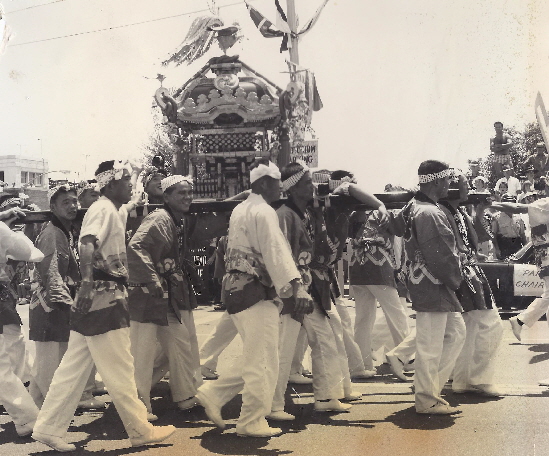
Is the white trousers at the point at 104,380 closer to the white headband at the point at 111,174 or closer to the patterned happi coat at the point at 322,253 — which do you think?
the white headband at the point at 111,174

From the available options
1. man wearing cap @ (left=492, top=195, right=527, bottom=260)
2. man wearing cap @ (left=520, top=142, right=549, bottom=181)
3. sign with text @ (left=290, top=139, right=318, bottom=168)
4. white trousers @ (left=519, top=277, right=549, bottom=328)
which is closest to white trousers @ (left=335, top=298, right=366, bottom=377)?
white trousers @ (left=519, top=277, right=549, bottom=328)

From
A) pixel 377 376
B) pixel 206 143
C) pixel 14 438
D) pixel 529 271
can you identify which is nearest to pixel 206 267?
pixel 206 143

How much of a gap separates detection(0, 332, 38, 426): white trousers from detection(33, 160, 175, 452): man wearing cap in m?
0.44

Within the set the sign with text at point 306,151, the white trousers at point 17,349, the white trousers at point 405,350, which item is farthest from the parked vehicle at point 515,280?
the sign with text at point 306,151

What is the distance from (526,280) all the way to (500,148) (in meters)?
4.15

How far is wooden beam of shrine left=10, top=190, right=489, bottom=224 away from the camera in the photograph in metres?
5.77

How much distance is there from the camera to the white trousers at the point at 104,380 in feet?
15.3

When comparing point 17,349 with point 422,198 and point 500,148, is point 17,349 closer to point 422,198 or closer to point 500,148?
point 422,198

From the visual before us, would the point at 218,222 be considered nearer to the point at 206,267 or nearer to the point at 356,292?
the point at 356,292

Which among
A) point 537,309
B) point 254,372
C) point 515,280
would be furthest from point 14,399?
point 515,280

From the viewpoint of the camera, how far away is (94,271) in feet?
15.8

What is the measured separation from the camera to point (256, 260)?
16.2ft

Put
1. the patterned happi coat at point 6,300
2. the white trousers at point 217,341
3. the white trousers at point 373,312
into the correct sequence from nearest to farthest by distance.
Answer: the patterned happi coat at point 6,300 → the white trousers at point 217,341 → the white trousers at point 373,312

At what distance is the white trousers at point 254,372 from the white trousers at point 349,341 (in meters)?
1.25
